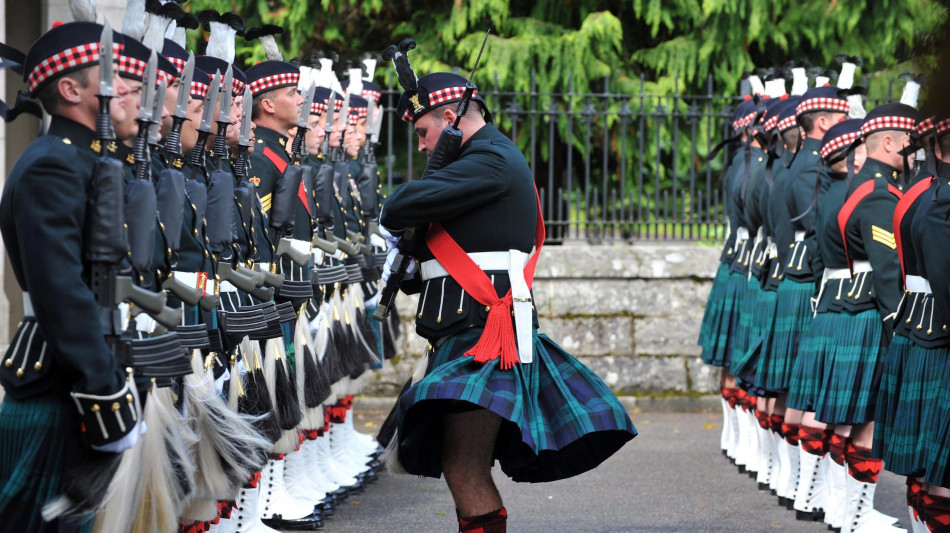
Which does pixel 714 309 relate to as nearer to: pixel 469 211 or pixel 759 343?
pixel 759 343

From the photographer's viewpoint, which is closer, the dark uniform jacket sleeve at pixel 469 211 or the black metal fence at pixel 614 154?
the dark uniform jacket sleeve at pixel 469 211

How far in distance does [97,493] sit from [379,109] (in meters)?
6.57

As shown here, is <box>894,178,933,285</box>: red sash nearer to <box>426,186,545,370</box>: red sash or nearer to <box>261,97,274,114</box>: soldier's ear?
<box>426,186,545,370</box>: red sash

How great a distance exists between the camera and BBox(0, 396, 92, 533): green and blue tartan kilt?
3244 mm

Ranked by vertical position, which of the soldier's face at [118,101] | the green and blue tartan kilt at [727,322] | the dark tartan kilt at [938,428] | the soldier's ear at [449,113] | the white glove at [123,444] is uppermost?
the soldier's face at [118,101]

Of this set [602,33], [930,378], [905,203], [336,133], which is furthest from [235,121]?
[602,33]

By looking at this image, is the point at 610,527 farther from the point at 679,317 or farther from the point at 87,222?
the point at 679,317

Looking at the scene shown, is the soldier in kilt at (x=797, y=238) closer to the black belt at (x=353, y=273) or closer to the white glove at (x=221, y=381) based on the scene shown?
the black belt at (x=353, y=273)

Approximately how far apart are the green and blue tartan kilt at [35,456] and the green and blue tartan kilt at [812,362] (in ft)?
13.5

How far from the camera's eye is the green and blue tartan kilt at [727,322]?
28.4 ft

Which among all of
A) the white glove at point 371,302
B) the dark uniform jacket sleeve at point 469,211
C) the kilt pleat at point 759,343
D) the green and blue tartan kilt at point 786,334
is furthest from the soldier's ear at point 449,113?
the white glove at point 371,302

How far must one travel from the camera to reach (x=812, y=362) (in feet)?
21.2

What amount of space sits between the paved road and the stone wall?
80.8 inches

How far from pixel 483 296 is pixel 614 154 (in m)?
8.76
